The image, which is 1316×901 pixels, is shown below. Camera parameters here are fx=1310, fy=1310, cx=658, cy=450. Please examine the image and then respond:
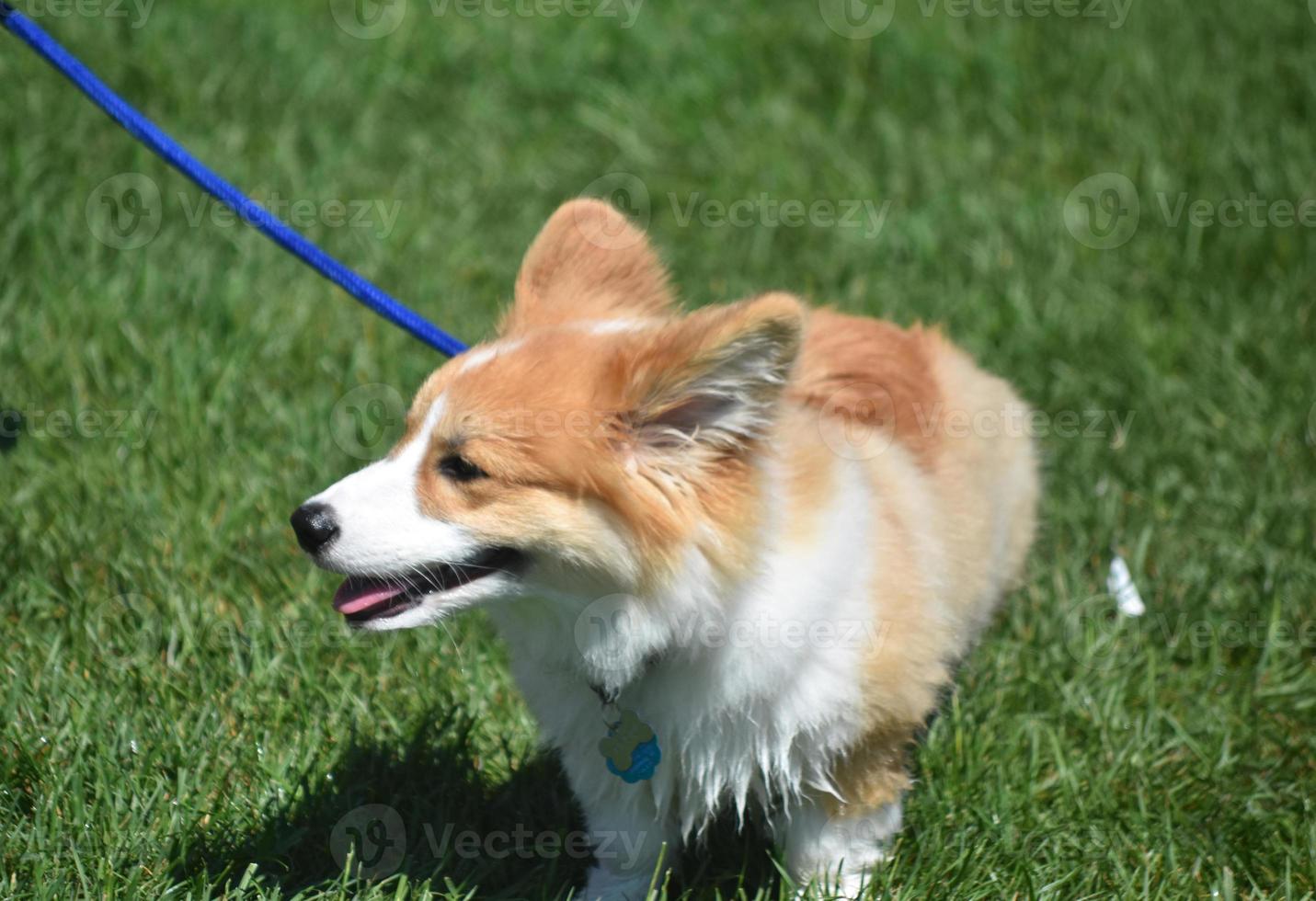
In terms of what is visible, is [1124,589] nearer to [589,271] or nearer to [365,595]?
[589,271]

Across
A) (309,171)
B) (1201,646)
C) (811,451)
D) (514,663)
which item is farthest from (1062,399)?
(309,171)

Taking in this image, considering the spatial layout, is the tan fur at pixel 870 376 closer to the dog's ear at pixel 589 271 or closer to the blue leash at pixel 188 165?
the dog's ear at pixel 589 271

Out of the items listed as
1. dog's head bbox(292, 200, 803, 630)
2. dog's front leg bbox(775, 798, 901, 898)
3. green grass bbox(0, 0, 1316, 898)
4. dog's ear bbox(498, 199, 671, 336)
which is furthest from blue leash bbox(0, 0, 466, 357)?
dog's front leg bbox(775, 798, 901, 898)

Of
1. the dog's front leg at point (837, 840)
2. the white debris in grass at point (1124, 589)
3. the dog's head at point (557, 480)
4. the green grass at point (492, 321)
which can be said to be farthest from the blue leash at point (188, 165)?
the white debris in grass at point (1124, 589)

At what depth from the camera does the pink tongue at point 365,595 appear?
261 cm

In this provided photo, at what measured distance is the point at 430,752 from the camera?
3164 millimetres

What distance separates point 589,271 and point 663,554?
802mm

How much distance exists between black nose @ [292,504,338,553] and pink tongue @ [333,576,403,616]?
17 centimetres

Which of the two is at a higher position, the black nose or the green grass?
the black nose

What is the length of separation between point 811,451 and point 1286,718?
1713mm

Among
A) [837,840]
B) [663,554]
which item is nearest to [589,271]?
[663,554]

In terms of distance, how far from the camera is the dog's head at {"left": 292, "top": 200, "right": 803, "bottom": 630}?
2492mm

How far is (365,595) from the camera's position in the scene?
2.63 metres

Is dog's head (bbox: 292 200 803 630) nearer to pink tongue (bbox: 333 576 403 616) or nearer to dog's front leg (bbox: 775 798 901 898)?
pink tongue (bbox: 333 576 403 616)
